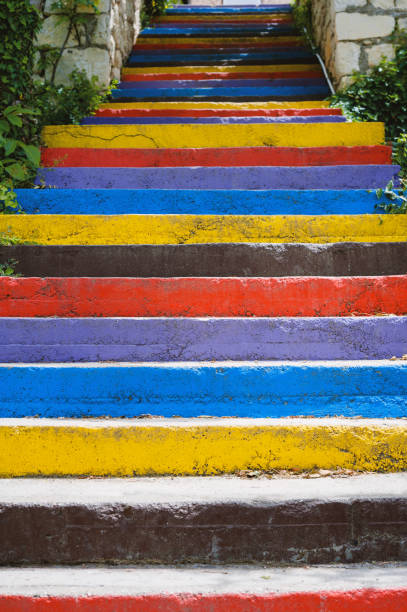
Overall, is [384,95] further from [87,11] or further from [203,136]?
[87,11]

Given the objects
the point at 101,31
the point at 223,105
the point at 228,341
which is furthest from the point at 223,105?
the point at 228,341

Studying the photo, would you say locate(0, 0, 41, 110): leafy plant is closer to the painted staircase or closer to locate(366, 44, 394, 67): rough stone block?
the painted staircase

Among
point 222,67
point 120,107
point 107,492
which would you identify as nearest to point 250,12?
point 222,67

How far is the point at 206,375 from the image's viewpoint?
1.79m

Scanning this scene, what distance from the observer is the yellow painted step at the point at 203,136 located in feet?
11.5

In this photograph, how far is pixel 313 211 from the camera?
2859 mm

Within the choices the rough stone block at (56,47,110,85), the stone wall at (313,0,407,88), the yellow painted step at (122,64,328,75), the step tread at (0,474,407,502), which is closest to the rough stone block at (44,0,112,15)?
the rough stone block at (56,47,110,85)

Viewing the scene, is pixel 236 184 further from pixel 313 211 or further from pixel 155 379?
pixel 155 379

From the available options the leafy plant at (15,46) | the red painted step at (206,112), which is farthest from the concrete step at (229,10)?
the leafy plant at (15,46)

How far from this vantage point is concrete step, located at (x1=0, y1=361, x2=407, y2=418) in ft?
5.85

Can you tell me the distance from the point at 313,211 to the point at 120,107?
2.19 metres

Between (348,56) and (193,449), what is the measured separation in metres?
3.93

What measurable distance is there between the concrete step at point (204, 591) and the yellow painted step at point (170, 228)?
1.63 m

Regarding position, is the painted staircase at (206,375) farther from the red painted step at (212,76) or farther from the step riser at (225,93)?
the red painted step at (212,76)
